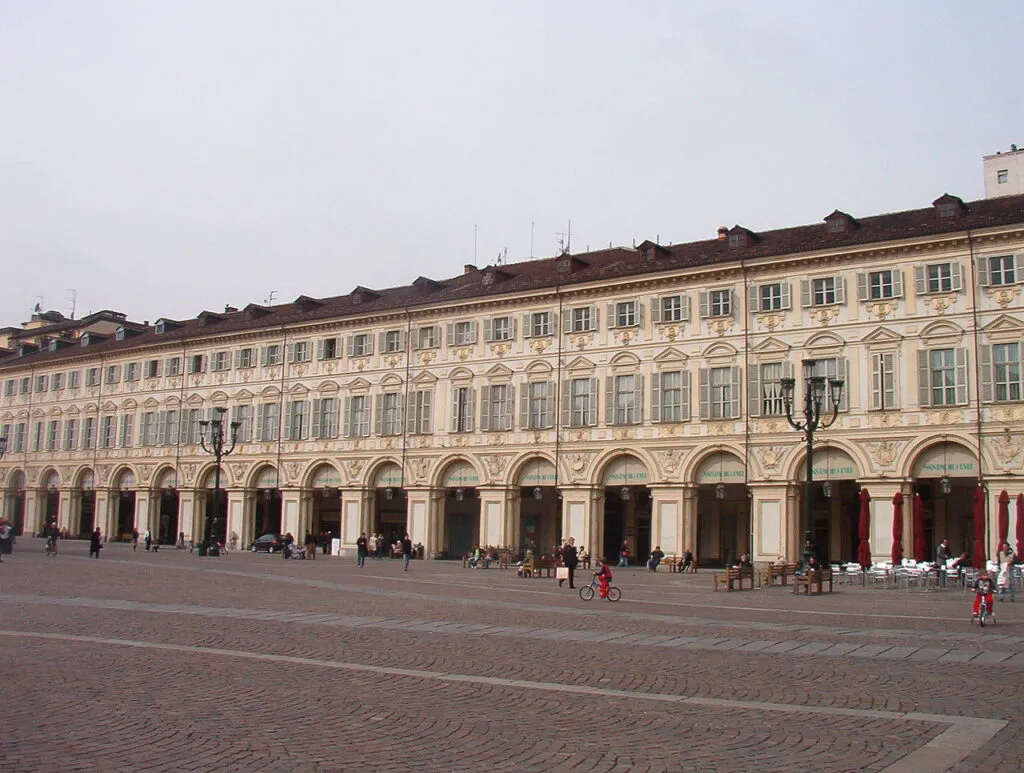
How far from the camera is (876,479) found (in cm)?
4319

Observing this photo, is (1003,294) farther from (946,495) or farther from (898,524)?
(898,524)

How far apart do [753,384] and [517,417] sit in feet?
39.6

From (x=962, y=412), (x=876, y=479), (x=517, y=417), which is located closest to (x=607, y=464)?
(x=517, y=417)

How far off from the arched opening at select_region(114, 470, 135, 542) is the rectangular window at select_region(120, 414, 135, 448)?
5.89 feet

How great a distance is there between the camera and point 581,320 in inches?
2048

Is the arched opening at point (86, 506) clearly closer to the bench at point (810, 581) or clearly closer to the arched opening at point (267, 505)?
the arched opening at point (267, 505)

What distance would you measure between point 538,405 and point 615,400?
4.22 meters

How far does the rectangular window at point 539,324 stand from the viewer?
53.0m

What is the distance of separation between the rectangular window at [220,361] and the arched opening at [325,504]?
9.70 metres

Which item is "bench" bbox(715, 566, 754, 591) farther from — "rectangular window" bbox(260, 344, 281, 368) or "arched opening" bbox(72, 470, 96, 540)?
"arched opening" bbox(72, 470, 96, 540)

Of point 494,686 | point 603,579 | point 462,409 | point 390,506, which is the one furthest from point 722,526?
point 494,686

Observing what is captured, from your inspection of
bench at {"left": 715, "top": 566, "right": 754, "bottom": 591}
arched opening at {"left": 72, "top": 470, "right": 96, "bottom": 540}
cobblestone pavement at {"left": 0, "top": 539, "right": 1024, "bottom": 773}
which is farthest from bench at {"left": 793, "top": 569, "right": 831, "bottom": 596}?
arched opening at {"left": 72, "top": 470, "right": 96, "bottom": 540}

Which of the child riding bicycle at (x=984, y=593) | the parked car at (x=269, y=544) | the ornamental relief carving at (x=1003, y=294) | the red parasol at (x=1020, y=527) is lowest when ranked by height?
the parked car at (x=269, y=544)

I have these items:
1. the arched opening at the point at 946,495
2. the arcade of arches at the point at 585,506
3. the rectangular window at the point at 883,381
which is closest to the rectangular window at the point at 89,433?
the arcade of arches at the point at 585,506
